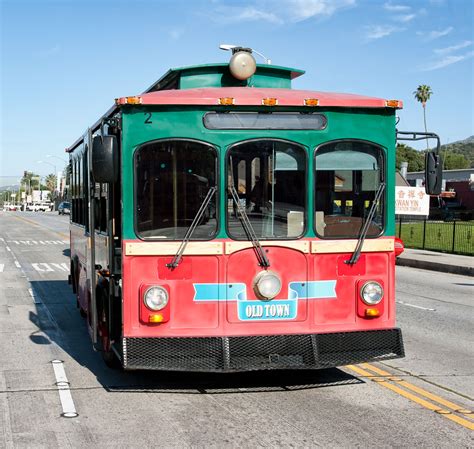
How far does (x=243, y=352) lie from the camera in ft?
22.4

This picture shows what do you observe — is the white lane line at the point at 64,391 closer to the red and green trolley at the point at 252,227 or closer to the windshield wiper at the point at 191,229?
the red and green trolley at the point at 252,227

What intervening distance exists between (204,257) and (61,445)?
6.88 ft

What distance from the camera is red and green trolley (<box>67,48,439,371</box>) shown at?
681 cm

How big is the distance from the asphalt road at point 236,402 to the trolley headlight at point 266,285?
1.00 metres

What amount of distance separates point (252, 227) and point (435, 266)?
16.0 meters

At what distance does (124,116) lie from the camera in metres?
6.80

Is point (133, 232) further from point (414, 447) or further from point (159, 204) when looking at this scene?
point (414, 447)

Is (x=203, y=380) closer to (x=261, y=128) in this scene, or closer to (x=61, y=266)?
(x=261, y=128)

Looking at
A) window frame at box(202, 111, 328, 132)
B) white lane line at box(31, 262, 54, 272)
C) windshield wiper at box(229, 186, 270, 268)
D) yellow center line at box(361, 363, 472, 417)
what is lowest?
white lane line at box(31, 262, 54, 272)

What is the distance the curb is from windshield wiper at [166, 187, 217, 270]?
49.9 ft

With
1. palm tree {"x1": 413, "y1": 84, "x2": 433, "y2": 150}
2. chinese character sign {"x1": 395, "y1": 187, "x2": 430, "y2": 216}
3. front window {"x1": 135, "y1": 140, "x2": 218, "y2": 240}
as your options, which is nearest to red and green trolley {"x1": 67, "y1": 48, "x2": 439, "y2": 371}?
front window {"x1": 135, "y1": 140, "x2": 218, "y2": 240}

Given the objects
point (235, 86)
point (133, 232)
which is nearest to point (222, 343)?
point (133, 232)

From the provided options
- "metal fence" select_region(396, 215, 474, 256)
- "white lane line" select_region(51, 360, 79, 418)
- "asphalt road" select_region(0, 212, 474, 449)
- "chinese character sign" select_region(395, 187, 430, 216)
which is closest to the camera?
"asphalt road" select_region(0, 212, 474, 449)

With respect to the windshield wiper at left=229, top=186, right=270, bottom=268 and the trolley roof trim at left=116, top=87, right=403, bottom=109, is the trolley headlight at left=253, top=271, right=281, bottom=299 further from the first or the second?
the trolley roof trim at left=116, top=87, right=403, bottom=109
